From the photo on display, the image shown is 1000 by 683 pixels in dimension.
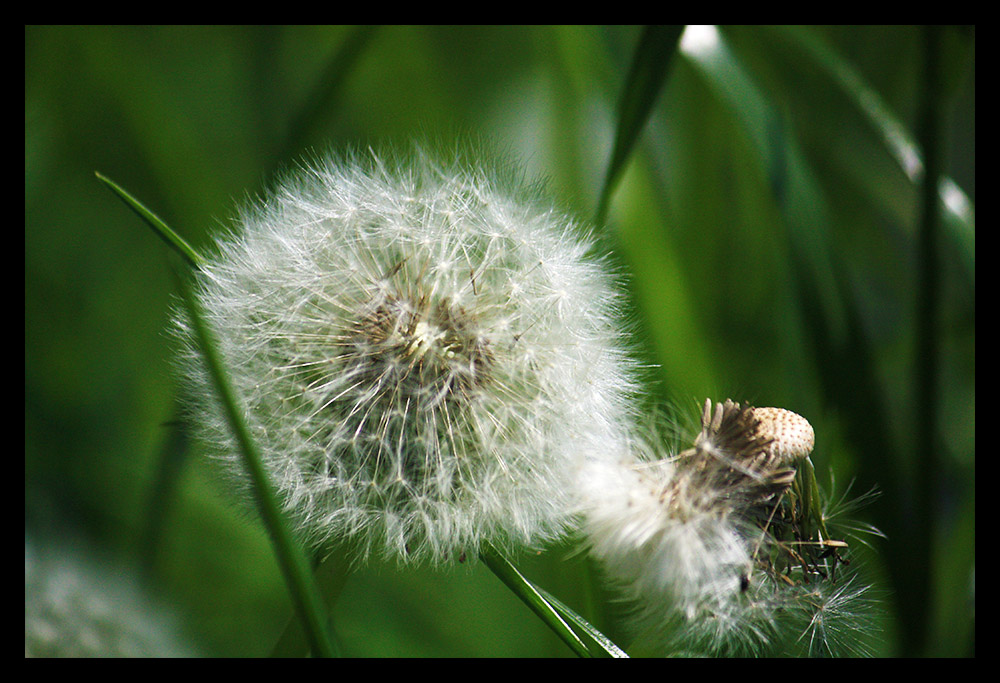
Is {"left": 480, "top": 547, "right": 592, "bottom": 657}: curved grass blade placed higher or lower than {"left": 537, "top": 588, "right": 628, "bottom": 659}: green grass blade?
higher

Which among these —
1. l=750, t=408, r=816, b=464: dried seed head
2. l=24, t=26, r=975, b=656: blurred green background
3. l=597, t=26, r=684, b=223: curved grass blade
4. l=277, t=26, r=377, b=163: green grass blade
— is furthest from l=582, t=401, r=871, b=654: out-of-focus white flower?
l=277, t=26, r=377, b=163: green grass blade

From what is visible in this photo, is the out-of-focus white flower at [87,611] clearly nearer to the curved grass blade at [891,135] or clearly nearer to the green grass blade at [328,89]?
the green grass blade at [328,89]

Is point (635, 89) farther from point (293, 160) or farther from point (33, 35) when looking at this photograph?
point (33, 35)

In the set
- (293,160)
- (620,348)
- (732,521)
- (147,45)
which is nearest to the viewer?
(732,521)

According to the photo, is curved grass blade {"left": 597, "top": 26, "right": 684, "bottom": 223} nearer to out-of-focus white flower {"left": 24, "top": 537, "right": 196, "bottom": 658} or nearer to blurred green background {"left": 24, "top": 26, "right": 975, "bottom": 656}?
blurred green background {"left": 24, "top": 26, "right": 975, "bottom": 656}

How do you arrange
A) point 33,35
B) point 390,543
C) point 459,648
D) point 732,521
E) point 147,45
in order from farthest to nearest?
1. point 147,45
2. point 33,35
3. point 459,648
4. point 390,543
5. point 732,521
